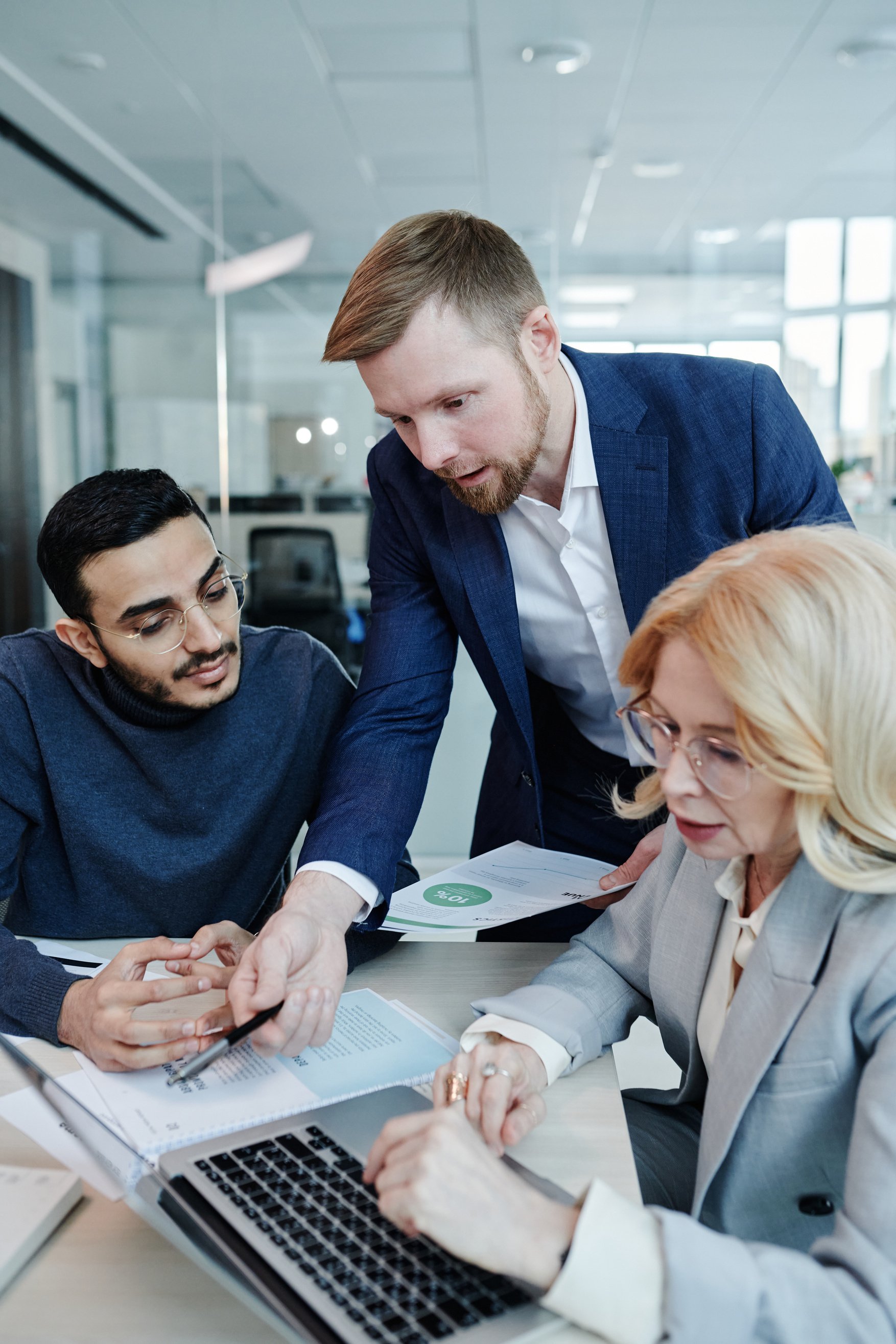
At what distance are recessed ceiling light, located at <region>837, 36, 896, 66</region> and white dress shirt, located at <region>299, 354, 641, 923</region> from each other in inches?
108

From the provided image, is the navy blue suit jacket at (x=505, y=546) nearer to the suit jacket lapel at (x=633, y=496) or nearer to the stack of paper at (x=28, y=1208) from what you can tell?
the suit jacket lapel at (x=633, y=496)

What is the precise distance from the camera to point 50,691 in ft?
5.50

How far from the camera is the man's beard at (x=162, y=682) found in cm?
161

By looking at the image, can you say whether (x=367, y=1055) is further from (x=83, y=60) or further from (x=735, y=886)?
(x=83, y=60)

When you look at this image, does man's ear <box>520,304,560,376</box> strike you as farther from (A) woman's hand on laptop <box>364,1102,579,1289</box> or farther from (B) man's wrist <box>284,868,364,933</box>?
(A) woman's hand on laptop <box>364,1102,579,1289</box>

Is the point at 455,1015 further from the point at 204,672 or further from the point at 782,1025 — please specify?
the point at 204,672

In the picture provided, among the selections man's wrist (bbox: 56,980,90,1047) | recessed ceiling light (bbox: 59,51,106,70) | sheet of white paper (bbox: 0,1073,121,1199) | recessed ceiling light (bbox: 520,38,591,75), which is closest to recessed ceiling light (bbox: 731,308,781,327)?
recessed ceiling light (bbox: 520,38,591,75)

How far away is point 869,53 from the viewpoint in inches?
142

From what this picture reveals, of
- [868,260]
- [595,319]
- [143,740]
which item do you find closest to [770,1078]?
[143,740]

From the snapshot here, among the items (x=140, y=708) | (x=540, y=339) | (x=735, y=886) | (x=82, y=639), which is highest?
(x=540, y=339)

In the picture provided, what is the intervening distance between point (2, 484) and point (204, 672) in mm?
3095

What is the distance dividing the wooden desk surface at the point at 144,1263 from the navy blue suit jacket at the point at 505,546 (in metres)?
0.39

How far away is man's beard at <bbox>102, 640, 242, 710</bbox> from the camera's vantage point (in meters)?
1.61

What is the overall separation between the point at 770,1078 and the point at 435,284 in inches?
38.0
